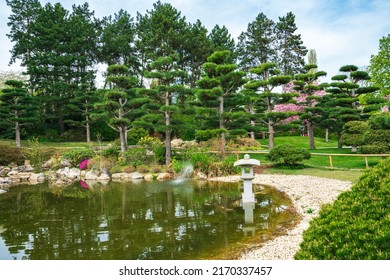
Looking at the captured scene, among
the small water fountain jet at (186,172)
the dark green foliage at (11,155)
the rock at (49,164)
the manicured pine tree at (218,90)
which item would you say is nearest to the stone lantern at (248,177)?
the small water fountain jet at (186,172)

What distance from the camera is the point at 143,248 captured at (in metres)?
4.37

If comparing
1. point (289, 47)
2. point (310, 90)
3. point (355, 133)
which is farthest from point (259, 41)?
point (355, 133)

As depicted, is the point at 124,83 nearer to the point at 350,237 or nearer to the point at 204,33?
the point at 204,33

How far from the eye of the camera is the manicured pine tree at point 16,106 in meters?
19.3

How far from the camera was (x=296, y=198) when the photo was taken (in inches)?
287

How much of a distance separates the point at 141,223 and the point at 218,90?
9.18m

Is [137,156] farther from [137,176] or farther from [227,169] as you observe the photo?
[227,169]

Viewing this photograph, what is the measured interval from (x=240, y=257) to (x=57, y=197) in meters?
7.39

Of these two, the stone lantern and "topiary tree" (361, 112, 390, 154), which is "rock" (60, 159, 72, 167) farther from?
"topiary tree" (361, 112, 390, 154)

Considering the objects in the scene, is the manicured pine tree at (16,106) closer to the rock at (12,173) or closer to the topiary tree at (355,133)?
the rock at (12,173)

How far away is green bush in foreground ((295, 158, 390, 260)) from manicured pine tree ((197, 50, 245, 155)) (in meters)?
11.4
